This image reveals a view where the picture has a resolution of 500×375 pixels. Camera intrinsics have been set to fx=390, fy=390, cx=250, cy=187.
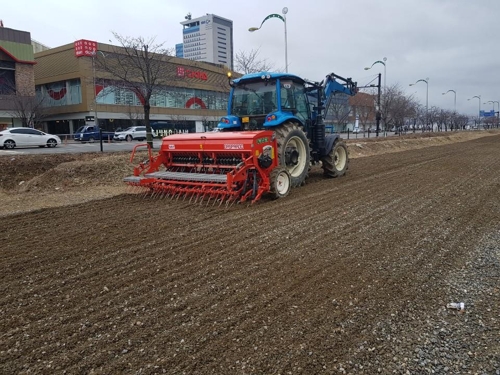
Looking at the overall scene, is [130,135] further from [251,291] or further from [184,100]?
[251,291]

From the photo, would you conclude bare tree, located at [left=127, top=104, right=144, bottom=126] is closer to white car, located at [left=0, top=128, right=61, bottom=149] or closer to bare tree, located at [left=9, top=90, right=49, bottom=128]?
bare tree, located at [left=9, top=90, right=49, bottom=128]

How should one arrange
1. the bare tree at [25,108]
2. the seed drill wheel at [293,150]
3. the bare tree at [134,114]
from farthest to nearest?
the bare tree at [134,114]
the bare tree at [25,108]
the seed drill wheel at [293,150]

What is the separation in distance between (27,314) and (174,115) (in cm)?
5169

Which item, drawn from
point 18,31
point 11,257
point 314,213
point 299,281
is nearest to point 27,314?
point 11,257

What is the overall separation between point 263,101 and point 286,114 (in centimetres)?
66

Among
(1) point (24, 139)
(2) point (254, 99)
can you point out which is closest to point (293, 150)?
(2) point (254, 99)

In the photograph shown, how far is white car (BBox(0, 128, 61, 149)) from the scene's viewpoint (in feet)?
75.4

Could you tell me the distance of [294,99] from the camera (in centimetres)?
955

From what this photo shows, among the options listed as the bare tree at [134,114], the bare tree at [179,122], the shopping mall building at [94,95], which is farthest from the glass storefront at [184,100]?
the bare tree at [179,122]

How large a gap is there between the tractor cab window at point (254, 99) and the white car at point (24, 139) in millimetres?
19238

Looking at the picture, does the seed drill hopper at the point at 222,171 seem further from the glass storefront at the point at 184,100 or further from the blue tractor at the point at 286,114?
the glass storefront at the point at 184,100

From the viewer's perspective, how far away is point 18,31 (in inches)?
1607

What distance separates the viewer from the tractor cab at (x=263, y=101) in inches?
351

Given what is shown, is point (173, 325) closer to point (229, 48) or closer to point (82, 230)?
point (82, 230)
